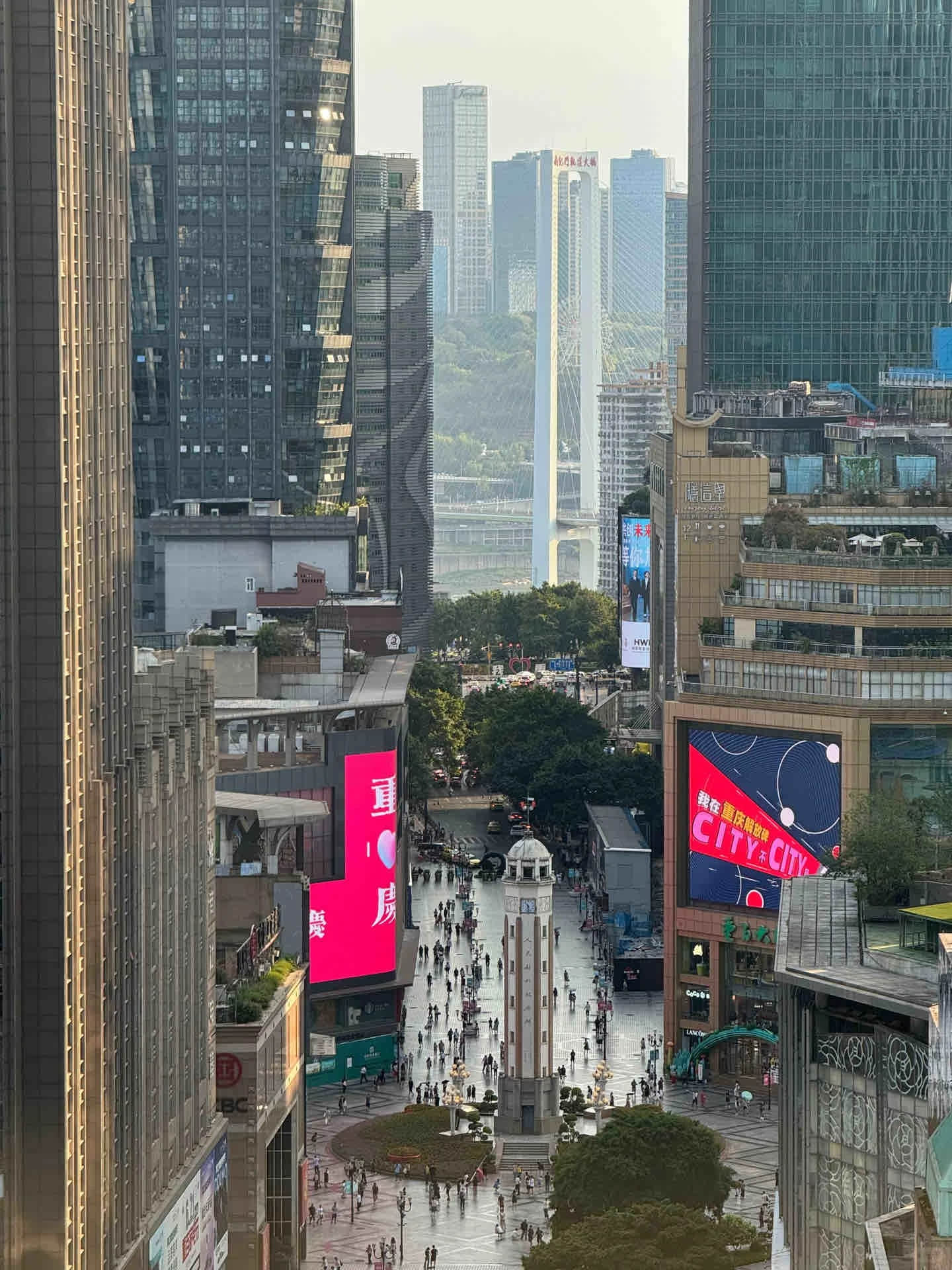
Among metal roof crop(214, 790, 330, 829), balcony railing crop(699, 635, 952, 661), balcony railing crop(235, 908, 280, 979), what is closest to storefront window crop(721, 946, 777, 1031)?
balcony railing crop(699, 635, 952, 661)

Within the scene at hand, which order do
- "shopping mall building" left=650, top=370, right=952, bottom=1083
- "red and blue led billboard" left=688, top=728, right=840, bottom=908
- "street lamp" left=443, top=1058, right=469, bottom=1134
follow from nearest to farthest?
"street lamp" left=443, top=1058, right=469, bottom=1134 < "shopping mall building" left=650, top=370, right=952, bottom=1083 < "red and blue led billboard" left=688, top=728, right=840, bottom=908

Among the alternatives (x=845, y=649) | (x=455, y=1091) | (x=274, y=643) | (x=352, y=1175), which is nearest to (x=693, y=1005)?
(x=455, y=1091)

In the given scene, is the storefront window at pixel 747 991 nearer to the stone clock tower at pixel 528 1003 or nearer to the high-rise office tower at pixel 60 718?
the stone clock tower at pixel 528 1003

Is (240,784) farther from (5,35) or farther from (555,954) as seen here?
(5,35)

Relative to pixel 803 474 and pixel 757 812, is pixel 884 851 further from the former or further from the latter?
pixel 803 474

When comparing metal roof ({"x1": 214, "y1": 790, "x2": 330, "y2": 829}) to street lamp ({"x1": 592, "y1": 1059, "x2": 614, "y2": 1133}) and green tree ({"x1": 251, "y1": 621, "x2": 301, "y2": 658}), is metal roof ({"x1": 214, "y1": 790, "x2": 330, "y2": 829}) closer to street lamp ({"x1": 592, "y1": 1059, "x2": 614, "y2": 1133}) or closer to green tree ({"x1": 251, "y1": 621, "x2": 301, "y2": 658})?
street lamp ({"x1": 592, "y1": 1059, "x2": 614, "y2": 1133})

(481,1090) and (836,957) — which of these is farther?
(481,1090)

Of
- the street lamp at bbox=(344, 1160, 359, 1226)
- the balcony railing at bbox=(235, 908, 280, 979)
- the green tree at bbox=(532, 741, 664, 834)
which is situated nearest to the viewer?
the balcony railing at bbox=(235, 908, 280, 979)
